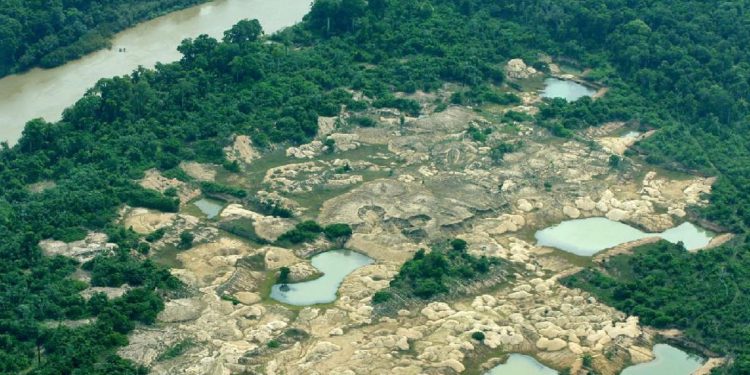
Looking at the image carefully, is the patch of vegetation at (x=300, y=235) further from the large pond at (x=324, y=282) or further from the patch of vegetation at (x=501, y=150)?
the patch of vegetation at (x=501, y=150)

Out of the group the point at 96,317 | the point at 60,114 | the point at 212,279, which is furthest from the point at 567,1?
the point at 96,317

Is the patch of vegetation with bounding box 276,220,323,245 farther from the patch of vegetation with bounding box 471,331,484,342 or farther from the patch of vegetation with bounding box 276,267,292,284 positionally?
the patch of vegetation with bounding box 471,331,484,342

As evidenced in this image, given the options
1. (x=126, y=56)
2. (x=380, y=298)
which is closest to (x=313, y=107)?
(x=126, y=56)

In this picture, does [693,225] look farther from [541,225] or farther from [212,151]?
[212,151]

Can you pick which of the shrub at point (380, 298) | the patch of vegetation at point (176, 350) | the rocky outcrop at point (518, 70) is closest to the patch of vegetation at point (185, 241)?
the patch of vegetation at point (176, 350)

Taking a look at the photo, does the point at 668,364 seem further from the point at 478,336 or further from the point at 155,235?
the point at 155,235

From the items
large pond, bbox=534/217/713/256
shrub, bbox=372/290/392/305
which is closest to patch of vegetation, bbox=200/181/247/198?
shrub, bbox=372/290/392/305
